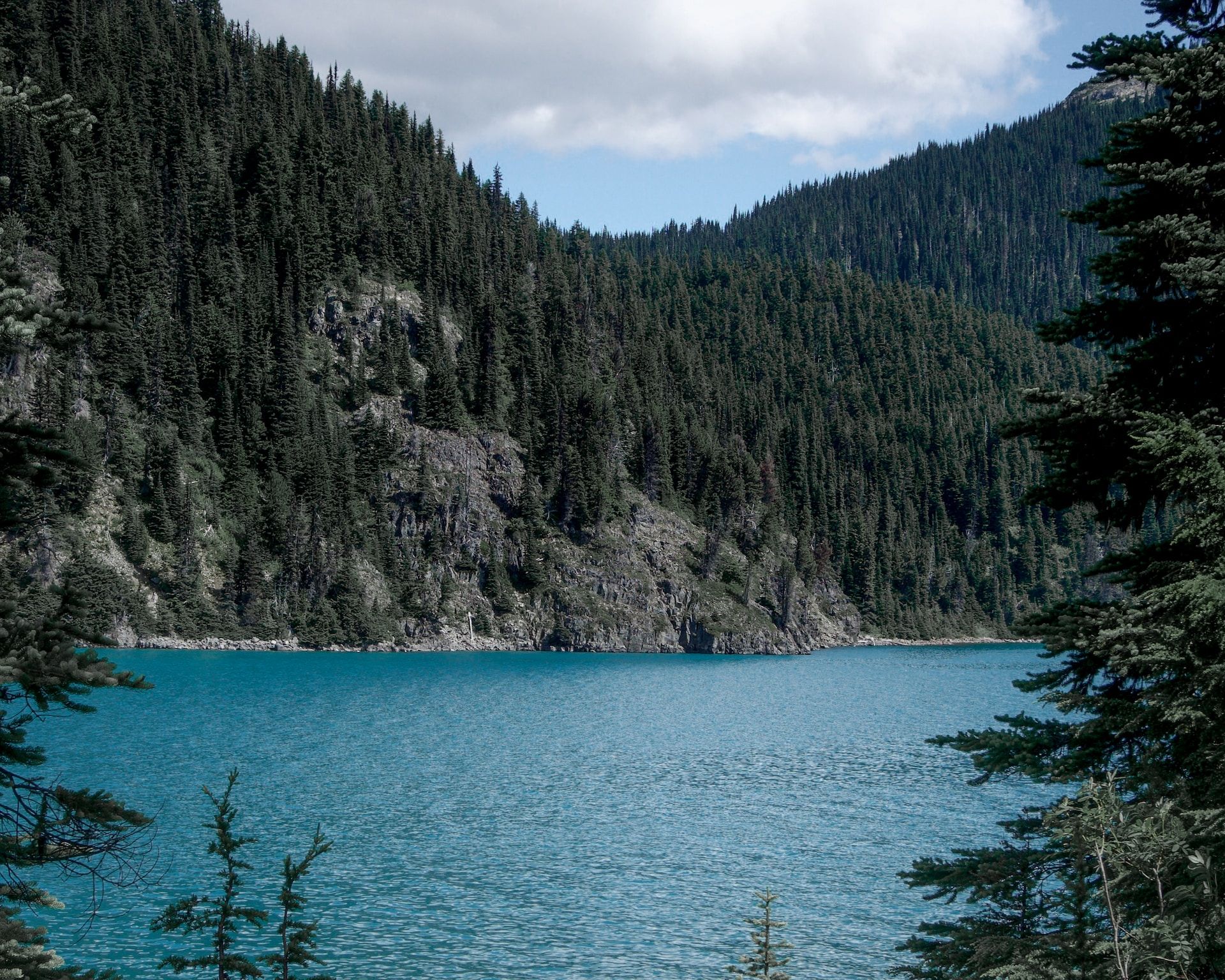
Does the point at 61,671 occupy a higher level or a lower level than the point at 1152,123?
lower

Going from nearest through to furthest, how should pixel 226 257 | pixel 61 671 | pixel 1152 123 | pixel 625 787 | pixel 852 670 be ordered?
pixel 61 671 → pixel 1152 123 → pixel 625 787 → pixel 852 670 → pixel 226 257

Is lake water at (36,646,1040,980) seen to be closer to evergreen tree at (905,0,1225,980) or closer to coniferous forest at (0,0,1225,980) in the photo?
coniferous forest at (0,0,1225,980)

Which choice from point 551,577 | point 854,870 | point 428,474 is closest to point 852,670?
point 551,577

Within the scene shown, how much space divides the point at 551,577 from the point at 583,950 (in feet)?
444

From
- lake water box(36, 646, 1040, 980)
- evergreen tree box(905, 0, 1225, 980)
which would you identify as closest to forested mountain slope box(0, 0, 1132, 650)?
lake water box(36, 646, 1040, 980)

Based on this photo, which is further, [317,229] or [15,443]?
[317,229]

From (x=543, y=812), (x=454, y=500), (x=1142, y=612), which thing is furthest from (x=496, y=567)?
(x=1142, y=612)

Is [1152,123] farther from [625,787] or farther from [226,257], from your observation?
[226,257]

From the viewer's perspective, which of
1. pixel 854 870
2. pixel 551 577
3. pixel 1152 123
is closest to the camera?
pixel 1152 123

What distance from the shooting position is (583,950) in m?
33.0

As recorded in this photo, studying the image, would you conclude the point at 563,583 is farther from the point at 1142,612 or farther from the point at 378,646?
the point at 1142,612

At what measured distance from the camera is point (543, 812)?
5219 centimetres

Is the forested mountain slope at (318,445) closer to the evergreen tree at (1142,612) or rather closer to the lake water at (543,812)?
the lake water at (543,812)

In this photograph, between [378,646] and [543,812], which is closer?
[543,812]
